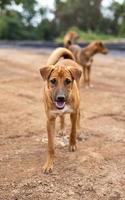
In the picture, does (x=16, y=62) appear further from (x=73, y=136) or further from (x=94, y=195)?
(x=94, y=195)

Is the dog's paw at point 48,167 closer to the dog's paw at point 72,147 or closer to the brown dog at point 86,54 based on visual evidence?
the dog's paw at point 72,147

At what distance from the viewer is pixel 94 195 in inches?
200

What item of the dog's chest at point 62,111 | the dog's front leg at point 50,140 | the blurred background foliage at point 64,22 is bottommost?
the blurred background foliage at point 64,22

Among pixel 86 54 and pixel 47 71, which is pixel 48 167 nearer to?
pixel 47 71

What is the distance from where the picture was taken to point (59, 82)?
5.46 metres

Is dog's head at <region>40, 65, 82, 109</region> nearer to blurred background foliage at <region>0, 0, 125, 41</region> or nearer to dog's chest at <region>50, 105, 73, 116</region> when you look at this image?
dog's chest at <region>50, 105, 73, 116</region>

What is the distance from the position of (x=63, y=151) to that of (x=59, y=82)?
1.24 meters

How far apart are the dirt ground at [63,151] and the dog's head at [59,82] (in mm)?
836

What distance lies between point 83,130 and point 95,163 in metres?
1.44

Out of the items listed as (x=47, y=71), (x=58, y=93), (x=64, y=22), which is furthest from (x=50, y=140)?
(x=64, y=22)

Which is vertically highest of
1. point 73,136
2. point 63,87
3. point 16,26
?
point 63,87

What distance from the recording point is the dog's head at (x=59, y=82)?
214 inches

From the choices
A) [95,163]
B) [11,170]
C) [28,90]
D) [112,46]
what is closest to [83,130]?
[95,163]

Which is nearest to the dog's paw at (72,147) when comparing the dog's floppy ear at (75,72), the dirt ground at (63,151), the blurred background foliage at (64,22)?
the dirt ground at (63,151)
